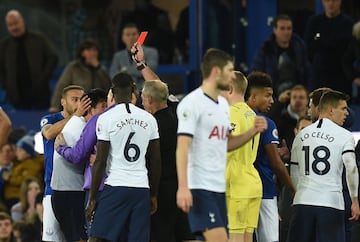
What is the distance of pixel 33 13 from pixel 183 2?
2493 millimetres

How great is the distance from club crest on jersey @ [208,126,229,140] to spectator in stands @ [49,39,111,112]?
24.0 feet

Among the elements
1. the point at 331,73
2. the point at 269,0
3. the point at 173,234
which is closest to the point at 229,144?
the point at 173,234

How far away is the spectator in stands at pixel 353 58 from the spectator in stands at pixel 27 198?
4378 millimetres

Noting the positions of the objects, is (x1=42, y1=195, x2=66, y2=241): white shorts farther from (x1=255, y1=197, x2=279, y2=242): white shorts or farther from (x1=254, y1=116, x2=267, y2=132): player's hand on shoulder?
(x1=254, y1=116, x2=267, y2=132): player's hand on shoulder

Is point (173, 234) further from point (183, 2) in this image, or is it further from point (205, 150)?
point (183, 2)

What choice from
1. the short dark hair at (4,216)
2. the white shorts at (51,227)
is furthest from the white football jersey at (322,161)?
the short dark hair at (4,216)

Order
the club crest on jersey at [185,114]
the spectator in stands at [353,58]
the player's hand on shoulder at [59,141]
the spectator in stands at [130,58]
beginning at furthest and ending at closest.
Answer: the spectator in stands at [130,58] < the spectator in stands at [353,58] < the player's hand on shoulder at [59,141] < the club crest on jersey at [185,114]

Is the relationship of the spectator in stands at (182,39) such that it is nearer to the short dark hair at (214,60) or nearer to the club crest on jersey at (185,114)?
the short dark hair at (214,60)

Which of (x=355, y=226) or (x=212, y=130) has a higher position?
(x=212, y=130)

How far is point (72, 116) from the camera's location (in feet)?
45.3

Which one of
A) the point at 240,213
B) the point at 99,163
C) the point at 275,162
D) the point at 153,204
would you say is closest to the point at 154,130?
the point at 99,163

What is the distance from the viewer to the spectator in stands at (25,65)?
19.7 metres

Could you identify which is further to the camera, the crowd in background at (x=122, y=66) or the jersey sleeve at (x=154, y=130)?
the crowd in background at (x=122, y=66)

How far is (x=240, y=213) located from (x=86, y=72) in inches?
251
